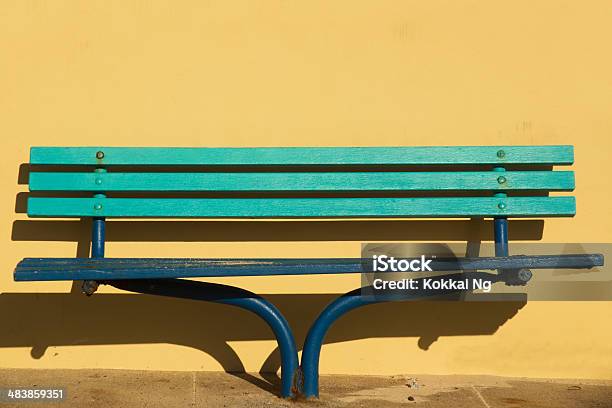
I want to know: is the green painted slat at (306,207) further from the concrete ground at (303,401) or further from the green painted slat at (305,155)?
the concrete ground at (303,401)

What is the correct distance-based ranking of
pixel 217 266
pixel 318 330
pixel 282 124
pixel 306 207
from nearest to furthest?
pixel 217 266 → pixel 318 330 → pixel 306 207 → pixel 282 124

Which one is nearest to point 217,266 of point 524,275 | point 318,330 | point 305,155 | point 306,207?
point 318,330

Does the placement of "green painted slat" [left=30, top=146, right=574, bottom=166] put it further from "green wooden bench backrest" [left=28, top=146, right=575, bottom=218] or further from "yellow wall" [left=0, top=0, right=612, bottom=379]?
"yellow wall" [left=0, top=0, right=612, bottom=379]

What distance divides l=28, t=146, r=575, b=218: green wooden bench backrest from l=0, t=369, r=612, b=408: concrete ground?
665 mm

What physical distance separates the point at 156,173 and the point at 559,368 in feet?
6.08

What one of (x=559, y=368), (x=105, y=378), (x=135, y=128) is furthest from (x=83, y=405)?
(x=559, y=368)

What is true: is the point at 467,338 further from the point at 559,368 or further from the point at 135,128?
the point at 135,128

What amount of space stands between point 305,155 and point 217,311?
30.5 inches

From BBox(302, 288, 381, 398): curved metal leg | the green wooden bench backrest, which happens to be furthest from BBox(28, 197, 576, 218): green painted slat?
BBox(302, 288, 381, 398): curved metal leg

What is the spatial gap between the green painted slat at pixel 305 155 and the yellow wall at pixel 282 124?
226 millimetres

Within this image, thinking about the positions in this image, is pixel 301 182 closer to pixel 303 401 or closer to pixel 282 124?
pixel 282 124

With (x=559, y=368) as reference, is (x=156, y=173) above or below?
above

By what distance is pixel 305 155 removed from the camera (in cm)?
334

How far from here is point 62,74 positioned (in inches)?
140
